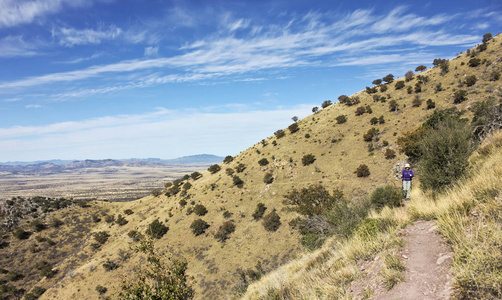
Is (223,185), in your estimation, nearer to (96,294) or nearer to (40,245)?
(96,294)

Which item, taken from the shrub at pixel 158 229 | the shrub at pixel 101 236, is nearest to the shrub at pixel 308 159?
the shrub at pixel 158 229

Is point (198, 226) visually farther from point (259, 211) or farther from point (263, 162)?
point (263, 162)

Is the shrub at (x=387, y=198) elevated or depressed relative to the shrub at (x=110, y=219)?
elevated

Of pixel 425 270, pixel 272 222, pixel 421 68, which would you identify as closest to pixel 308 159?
pixel 272 222

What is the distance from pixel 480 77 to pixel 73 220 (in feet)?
351

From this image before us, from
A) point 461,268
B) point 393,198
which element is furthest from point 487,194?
point 393,198

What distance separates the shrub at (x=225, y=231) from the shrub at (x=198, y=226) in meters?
3.68

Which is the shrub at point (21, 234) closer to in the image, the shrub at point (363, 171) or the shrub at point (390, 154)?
the shrub at point (363, 171)

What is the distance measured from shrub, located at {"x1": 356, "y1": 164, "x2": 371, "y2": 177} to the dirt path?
37562 millimetres

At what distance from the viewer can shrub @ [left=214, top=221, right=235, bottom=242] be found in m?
39.8

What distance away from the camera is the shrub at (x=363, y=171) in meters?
41.1

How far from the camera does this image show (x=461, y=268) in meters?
4.34

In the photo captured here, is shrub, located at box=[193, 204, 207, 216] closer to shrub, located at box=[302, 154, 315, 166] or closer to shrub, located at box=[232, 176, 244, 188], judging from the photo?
shrub, located at box=[232, 176, 244, 188]

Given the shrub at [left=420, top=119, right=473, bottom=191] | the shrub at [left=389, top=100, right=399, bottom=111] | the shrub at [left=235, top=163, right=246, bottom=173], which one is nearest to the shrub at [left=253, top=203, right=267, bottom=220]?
the shrub at [left=235, top=163, right=246, bottom=173]
